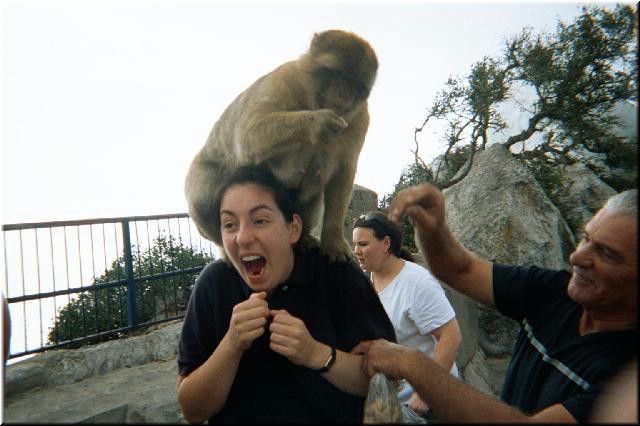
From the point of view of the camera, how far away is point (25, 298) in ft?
15.3

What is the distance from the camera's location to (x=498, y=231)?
231 inches

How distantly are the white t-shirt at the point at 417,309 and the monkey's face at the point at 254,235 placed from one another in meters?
1.26

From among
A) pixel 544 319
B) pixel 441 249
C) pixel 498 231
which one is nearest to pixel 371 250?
pixel 441 249

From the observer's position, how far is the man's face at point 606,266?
135cm

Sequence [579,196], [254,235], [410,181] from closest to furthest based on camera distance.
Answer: [254,235] → [410,181] → [579,196]

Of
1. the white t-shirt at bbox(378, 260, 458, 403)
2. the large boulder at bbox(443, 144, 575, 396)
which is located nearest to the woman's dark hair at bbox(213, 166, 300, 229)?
the white t-shirt at bbox(378, 260, 458, 403)

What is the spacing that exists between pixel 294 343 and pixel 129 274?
4.90 m

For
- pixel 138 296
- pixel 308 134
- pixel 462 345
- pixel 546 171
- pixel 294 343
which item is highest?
pixel 546 171

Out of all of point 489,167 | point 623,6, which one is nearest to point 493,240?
point 489,167

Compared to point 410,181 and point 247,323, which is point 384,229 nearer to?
point 247,323

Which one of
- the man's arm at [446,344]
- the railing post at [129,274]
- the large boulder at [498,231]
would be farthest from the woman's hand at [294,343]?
the railing post at [129,274]

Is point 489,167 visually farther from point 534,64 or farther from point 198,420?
point 198,420

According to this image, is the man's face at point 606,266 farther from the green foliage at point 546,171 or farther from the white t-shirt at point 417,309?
the green foliage at point 546,171

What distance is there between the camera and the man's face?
4.44ft
